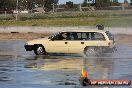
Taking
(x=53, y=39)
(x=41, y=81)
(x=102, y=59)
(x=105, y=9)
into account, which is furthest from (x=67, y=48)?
(x=105, y=9)

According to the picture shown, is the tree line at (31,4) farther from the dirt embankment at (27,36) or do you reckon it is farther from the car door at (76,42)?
the car door at (76,42)

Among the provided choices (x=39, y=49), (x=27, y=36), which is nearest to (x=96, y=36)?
(x=39, y=49)

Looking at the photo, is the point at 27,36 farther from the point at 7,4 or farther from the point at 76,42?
the point at 7,4

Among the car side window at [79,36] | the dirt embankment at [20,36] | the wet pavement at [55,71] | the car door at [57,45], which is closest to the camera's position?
the wet pavement at [55,71]

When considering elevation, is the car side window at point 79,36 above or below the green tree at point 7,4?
above

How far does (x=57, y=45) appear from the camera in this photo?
92.3 ft

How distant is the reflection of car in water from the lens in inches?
1080

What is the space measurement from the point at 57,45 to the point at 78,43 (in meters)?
1.28

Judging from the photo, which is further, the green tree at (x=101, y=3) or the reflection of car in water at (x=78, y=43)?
the green tree at (x=101, y=3)

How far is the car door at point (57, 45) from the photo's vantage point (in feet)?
91.8

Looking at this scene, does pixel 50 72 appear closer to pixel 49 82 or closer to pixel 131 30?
pixel 49 82

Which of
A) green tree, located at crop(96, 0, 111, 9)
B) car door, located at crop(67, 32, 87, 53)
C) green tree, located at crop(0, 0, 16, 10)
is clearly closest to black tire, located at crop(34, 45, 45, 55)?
car door, located at crop(67, 32, 87, 53)

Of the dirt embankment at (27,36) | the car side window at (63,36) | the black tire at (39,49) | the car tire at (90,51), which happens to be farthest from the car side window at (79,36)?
the dirt embankment at (27,36)

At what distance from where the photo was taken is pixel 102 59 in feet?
82.4
